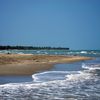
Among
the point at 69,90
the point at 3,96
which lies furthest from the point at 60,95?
the point at 3,96

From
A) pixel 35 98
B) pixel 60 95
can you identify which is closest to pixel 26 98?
pixel 35 98

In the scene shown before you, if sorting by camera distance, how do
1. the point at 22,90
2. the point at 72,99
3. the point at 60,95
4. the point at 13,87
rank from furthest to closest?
the point at 13,87 < the point at 22,90 < the point at 60,95 < the point at 72,99

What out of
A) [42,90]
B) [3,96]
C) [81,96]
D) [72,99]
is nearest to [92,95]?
[81,96]

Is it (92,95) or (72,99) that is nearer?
(72,99)

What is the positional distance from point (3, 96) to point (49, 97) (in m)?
2.08

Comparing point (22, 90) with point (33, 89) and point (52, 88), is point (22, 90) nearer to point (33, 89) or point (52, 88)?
point (33, 89)

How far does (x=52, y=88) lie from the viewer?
52.4 feet

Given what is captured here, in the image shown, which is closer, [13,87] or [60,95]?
[60,95]

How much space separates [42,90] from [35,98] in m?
2.33

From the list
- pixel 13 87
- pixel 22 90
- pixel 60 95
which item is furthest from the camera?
pixel 13 87

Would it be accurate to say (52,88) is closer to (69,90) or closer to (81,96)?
(69,90)

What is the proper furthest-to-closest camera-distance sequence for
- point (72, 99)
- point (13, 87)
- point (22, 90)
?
point (13, 87)
point (22, 90)
point (72, 99)

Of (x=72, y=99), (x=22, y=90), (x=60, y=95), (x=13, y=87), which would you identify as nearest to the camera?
(x=72, y=99)

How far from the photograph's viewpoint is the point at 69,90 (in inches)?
603
